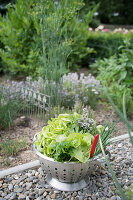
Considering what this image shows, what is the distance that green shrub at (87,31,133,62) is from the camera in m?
6.20

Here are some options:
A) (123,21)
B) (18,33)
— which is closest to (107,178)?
(18,33)

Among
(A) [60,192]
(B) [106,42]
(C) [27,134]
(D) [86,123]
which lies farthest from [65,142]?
(B) [106,42]

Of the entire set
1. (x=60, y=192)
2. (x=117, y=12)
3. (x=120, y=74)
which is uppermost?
(x=117, y=12)

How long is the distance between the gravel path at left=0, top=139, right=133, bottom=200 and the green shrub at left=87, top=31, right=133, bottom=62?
14.6 feet

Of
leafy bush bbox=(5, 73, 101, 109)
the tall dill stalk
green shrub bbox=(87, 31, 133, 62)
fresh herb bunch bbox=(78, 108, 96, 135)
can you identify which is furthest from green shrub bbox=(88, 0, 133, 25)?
fresh herb bunch bbox=(78, 108, 96, 135)

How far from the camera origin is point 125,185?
6.65ft

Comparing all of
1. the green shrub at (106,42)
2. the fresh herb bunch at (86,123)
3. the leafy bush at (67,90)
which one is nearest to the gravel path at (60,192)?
the fresh herb bunch at (86,123)

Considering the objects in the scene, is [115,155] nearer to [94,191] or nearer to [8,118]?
[94,191]

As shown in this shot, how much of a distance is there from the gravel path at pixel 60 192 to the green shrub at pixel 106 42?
4.44 m

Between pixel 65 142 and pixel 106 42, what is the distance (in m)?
5.40

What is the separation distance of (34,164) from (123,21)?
20.4m

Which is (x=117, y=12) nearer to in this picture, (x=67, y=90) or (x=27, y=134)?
(x=67, y=90)

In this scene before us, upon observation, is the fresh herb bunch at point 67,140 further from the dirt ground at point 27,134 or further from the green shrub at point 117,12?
the green shrub at point 117,12

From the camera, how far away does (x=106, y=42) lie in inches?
260
